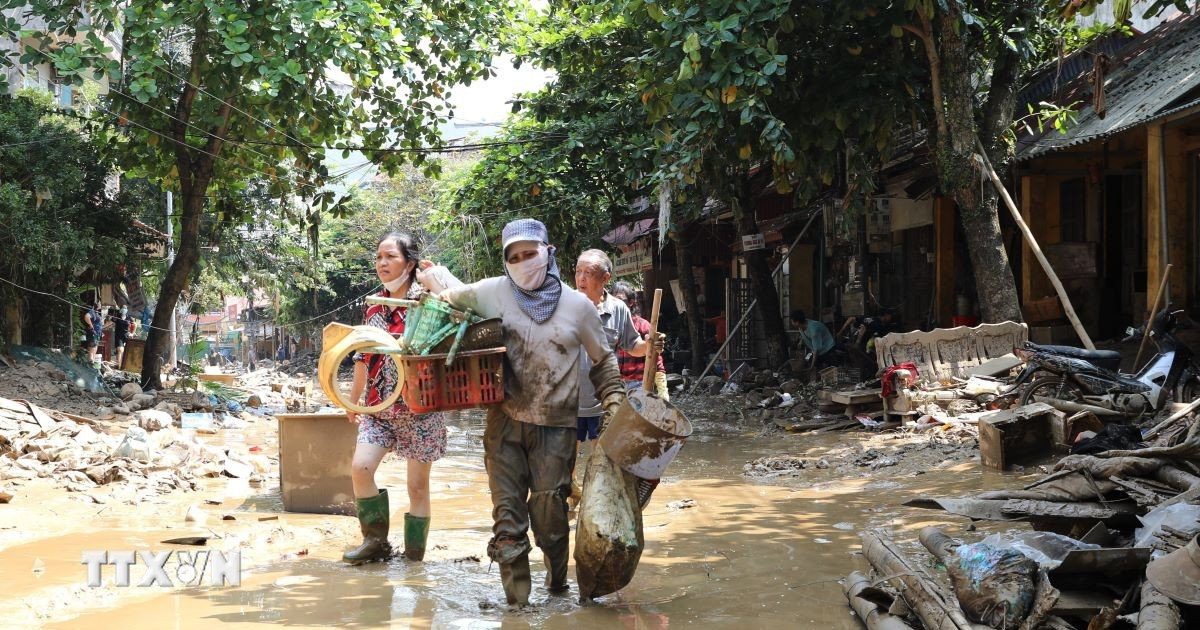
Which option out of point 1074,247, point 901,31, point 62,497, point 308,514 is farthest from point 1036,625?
point 1074,247

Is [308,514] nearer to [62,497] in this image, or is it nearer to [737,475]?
[62,497]

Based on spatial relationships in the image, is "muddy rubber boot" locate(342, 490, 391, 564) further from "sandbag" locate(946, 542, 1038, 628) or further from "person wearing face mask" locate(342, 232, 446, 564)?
"sandbag" locate(946, 542, 1038, 628)

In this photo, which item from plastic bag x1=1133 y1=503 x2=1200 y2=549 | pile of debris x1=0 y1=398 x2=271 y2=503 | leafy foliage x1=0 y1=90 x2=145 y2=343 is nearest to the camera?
plastic bag x1=1133 y1=503 x2=1200 y2=549

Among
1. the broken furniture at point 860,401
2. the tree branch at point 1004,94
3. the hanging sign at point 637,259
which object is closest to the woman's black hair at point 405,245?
the broken furniture at point 860,401

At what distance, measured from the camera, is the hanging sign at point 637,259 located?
25.8m

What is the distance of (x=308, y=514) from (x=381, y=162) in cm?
989

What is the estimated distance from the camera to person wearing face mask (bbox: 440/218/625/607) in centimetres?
452

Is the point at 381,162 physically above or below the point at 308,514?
above

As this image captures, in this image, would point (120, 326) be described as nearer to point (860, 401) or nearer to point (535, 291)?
point (860, 401)

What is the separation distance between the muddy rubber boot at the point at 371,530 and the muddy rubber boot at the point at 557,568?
109 centimetres

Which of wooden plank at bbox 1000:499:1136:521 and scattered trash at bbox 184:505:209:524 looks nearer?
wooden plank at bbox 1000:499:1136:521

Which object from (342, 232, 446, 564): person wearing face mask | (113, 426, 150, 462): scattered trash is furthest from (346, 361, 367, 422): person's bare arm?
(113, 426, 150, 462): scattered trash

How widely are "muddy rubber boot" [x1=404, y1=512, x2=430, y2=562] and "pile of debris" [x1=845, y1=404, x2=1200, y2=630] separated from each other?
2236 mm

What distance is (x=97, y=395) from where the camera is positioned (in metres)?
14.6
